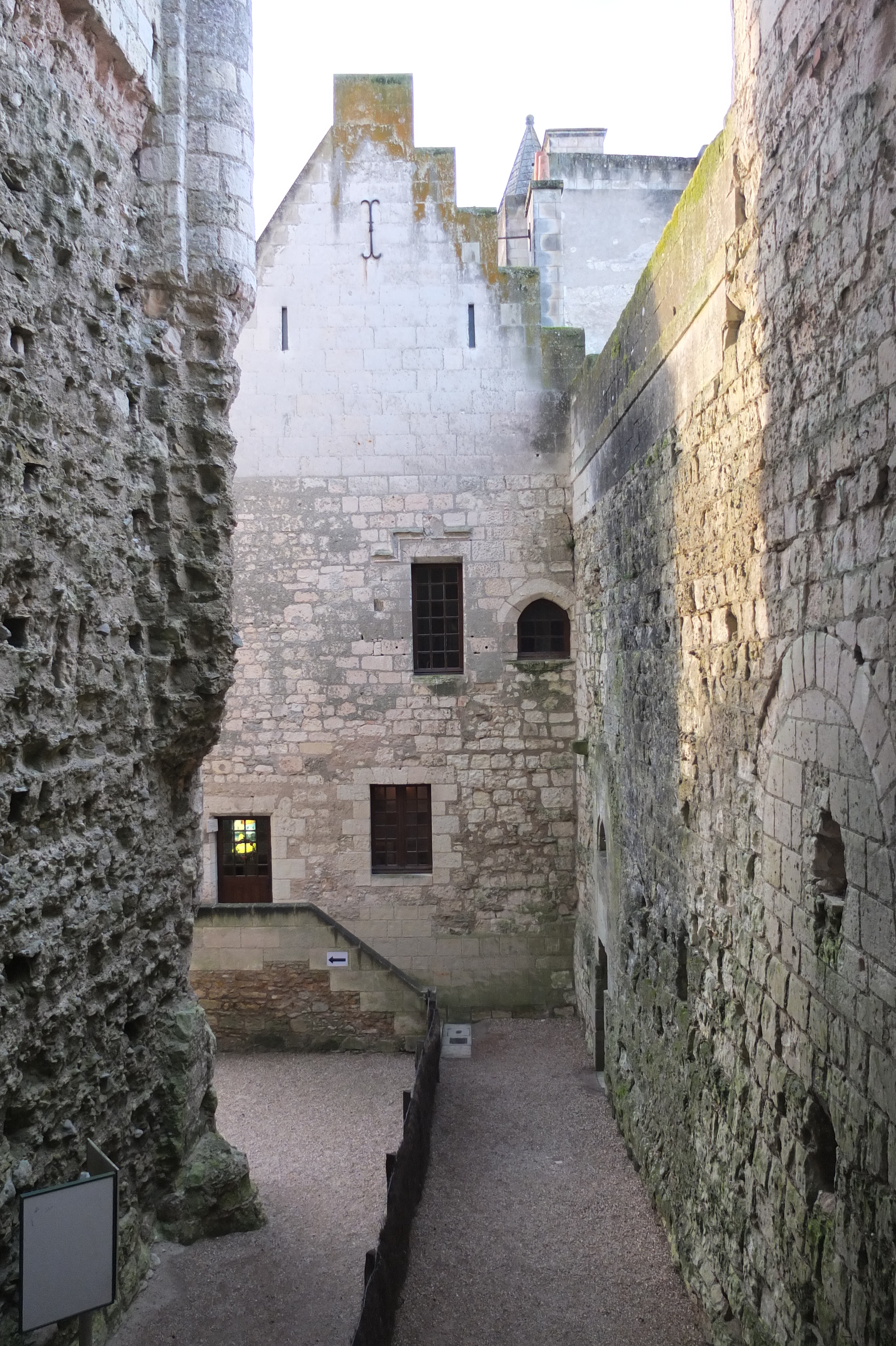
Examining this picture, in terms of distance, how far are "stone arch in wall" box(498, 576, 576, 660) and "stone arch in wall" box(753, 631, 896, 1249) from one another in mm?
5902

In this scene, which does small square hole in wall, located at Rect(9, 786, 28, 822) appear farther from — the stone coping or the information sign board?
the stone coping

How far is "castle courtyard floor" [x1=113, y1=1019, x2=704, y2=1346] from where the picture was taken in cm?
500

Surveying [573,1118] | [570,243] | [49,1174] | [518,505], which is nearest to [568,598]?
[518,505]

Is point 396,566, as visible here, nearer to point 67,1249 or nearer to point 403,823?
point 403,823

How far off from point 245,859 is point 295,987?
1.43 m

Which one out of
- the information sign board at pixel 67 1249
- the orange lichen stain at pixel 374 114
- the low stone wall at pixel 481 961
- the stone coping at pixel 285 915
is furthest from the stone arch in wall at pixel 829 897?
the orange lichen stain at pixel 374 114

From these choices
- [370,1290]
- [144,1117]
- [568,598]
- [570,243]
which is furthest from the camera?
[570,243]

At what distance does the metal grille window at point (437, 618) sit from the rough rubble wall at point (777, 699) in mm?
3867

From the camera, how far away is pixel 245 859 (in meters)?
10.4

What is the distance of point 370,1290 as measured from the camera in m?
4.58

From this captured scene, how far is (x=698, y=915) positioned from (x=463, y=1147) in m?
3.21

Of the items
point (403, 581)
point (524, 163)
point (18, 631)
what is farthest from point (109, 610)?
point (524, 163)

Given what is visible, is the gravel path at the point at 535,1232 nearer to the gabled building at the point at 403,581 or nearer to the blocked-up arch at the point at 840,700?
the gabled building at the point at 403,581

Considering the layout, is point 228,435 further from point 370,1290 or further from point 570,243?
point 570,243
